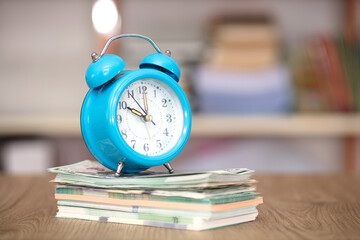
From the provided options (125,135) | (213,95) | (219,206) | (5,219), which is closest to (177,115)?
(125,135)

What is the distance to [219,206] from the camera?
0.71m

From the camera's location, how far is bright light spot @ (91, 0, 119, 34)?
244cm

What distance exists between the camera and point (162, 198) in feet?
2.39

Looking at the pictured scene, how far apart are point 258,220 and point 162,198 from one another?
0.17 metres

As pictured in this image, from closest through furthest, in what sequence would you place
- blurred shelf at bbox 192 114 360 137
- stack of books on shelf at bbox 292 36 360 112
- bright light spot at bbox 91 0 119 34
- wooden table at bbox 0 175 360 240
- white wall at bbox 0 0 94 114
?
wooden table at bbox 0 175 360 240, blurred shelf at bbox 192 114 360 137, stack of books on shelf at bbox 292 36 360 112, bright light spot at bbox 91 0 119 34, white wall at bbox 0 0 94 114

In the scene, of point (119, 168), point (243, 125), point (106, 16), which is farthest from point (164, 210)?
point (106, 16)

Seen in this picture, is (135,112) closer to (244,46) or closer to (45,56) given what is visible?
(244,46)

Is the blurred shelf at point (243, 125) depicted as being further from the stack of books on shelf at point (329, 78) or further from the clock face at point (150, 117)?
the clock face at point (150, 117)

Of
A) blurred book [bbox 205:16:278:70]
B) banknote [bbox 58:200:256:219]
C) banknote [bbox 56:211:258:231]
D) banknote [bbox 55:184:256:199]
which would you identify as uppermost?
blurred book [bbox 205:16:278:70]

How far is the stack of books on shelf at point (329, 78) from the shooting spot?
7.45 ft

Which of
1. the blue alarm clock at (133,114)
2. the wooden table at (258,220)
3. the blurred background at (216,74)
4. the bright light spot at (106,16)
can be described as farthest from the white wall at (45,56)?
the blue alarm clock at (133,114)

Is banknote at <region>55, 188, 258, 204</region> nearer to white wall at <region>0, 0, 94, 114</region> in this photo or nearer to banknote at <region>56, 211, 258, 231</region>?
banknote at <region>56, 211, 258, 231</region>

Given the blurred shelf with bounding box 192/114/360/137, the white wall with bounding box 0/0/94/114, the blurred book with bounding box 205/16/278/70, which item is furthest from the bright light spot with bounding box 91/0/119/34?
the blurred shelf with bounding box 192/114/360/137

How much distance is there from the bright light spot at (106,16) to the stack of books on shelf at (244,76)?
1.75 ft
